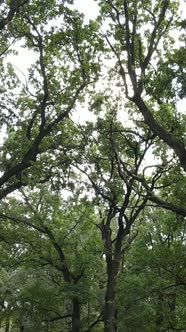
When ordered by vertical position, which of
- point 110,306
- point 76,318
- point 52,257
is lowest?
point 110,306

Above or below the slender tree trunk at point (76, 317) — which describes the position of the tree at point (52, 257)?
above

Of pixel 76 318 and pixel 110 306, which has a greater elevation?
pixel 76 318

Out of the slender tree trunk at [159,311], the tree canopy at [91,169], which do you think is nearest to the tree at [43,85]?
the tree canopy at [91,169]

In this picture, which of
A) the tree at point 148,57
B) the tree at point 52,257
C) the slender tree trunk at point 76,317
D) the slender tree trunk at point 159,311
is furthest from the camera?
the slender tree trunk at point 76,317

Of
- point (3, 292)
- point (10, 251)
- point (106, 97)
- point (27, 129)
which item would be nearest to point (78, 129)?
point (106, 97)

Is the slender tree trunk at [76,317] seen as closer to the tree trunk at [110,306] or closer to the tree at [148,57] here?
the tree trunk at [110,306]

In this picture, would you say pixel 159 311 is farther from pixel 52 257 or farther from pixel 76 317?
pixel 52 257

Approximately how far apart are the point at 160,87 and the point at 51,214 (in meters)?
13.4

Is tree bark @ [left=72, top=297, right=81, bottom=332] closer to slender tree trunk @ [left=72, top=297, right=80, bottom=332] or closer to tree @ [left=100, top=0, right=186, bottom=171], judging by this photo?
slender tree trunk @ [left=72, top=297, right=80, bottom=332]

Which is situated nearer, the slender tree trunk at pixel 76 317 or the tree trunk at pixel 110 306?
the tree trunk at pixel 110 306

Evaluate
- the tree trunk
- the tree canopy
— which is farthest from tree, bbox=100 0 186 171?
the tree trunk

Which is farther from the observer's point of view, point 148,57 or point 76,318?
point 76,318

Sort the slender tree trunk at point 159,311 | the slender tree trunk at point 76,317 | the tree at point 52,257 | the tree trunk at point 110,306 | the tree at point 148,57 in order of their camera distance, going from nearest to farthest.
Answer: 1. the tree at point 148,57
2. the tree trunk at point 110,306
3. the slender tree trunk at point 159,311
4. the tree at point 52,257
5. the slender tree trunk at point 76,317

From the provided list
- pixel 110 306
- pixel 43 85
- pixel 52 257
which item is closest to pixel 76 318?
pixel 52 257
